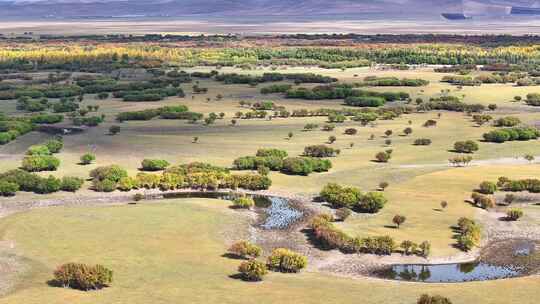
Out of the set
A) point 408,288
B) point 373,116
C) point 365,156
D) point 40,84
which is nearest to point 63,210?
point 408,288

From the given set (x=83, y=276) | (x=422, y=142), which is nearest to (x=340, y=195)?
(x=83, y=276)

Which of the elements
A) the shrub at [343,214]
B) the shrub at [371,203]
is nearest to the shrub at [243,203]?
the shrub at [343,214]

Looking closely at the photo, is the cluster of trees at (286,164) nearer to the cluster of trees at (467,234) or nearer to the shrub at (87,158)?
the shrub at (87,158)

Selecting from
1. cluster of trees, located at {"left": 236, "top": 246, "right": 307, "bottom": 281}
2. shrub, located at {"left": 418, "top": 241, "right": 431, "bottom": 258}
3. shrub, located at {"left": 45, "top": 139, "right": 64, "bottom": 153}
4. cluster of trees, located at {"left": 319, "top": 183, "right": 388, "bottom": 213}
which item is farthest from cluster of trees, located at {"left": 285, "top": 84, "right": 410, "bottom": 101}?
cluster of trees, located at {"left": 236, "top": 246, "right": 307, "bottom": 281}

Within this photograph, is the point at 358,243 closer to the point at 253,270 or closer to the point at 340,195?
the point at 253,270

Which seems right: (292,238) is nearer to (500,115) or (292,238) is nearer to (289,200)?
(289,200)
